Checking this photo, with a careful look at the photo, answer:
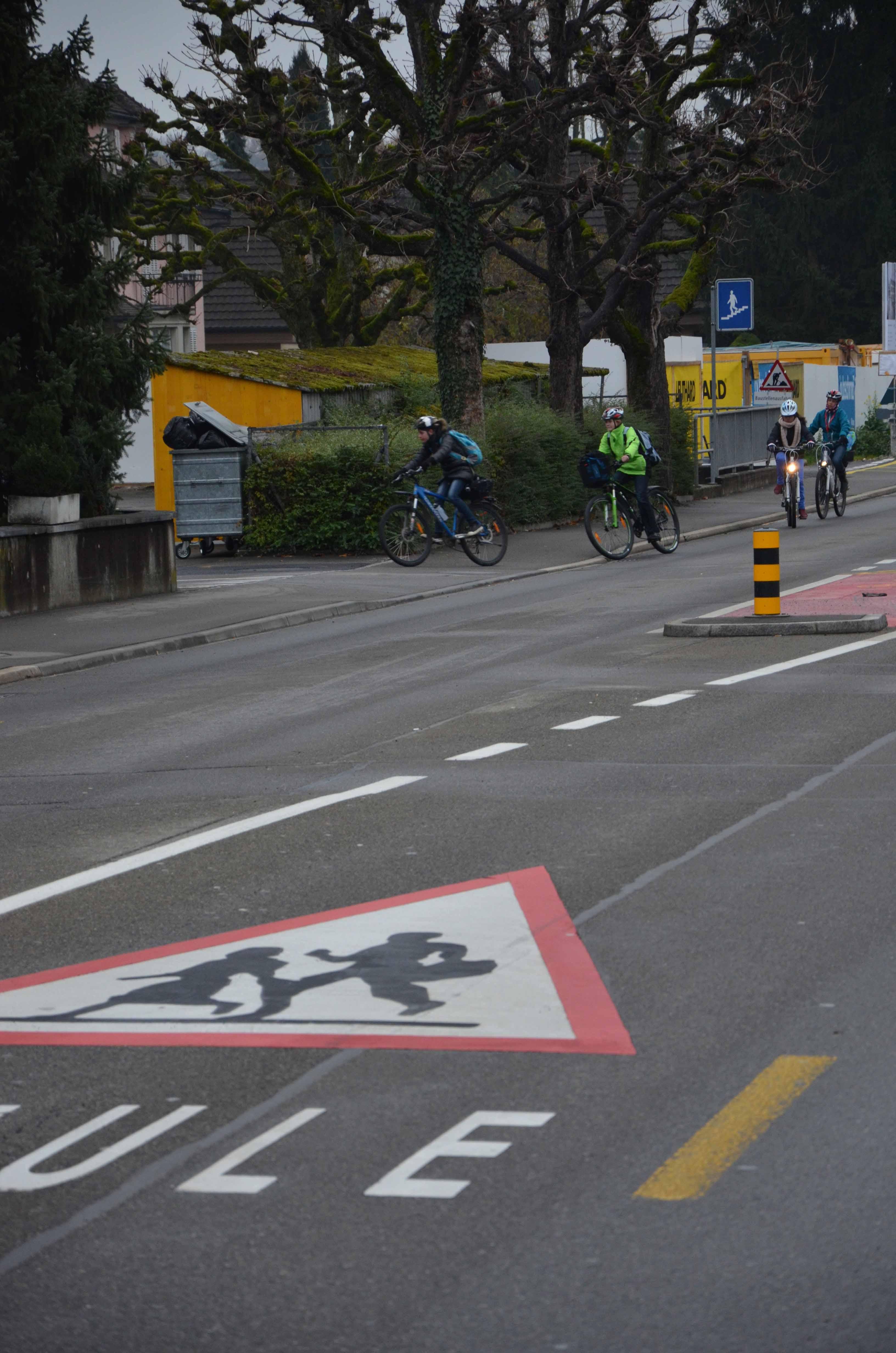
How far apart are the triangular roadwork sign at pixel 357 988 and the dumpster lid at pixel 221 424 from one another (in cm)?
2125

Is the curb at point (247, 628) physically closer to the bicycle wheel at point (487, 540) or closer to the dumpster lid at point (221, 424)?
the bicycle wheel at point (487, 540)

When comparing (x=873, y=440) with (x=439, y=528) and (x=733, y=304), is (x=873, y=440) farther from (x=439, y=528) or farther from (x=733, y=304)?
(x=439, y=528)

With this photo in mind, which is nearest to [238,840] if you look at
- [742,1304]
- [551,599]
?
[742,1304]

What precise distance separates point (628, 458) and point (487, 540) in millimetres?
1971

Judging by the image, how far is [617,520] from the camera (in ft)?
79.6

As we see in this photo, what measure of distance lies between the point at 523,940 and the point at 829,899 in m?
1.18

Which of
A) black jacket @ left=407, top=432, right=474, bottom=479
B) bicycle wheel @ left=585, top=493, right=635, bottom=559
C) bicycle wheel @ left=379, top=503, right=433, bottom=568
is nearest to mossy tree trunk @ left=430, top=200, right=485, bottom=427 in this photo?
bicycle wheel @ left=585, top=493, right=635, bottom=559

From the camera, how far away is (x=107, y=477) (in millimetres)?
21125

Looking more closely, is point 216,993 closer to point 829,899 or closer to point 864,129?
point 829,899

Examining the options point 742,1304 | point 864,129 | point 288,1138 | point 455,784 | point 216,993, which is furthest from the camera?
point 864,129

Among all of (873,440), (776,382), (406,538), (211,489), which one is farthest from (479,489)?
(873,440)

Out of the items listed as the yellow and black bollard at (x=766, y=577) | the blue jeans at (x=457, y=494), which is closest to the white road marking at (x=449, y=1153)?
the yellow and black bollard at (x=766, y=577)

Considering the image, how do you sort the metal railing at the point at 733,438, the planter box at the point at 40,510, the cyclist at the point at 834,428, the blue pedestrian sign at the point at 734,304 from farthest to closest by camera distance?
the metal railing at the point at 733,438 → the blue pedestrian sign at the point at 734,304 → the cyclist at the point at 834,428 → the planter box at the point at 40,510

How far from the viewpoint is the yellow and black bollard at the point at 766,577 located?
1487 centimetres
